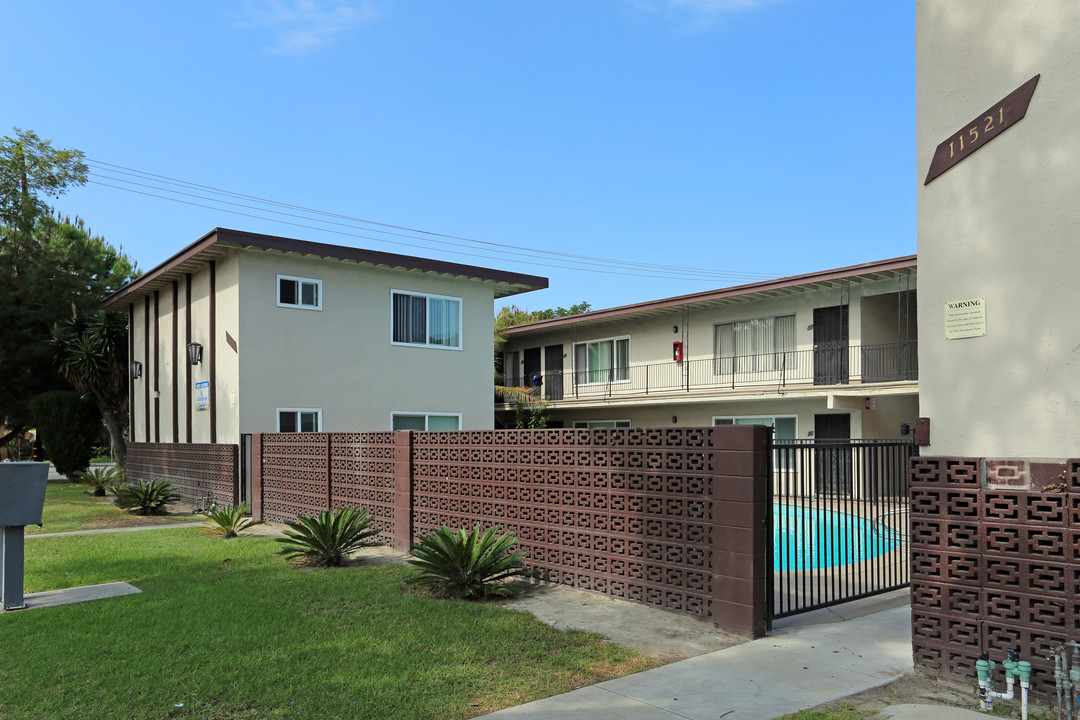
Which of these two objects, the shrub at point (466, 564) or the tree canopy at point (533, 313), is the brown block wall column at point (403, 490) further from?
the tree canopy at point (533, 313)

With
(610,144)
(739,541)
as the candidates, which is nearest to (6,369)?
(610,144)

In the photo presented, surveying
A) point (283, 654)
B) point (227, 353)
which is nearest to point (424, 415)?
point (227, 353)

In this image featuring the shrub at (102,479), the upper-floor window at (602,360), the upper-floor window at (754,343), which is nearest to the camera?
the shrub at (102,479)

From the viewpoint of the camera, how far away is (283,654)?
20.1ft

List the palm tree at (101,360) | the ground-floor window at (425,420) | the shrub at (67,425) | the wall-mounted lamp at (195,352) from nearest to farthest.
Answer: the wall-mounted lamp at (195,352) → the ground-floor window at (425,420) → the palm tree at (101,360) → the shrub at (67,425)

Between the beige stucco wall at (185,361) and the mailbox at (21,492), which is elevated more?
the beige stucco wall at (185,361)

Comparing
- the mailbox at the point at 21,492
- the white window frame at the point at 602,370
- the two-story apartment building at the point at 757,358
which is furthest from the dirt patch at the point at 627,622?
the white window frame at the point at 602,370

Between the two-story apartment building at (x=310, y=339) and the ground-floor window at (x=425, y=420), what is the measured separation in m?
0.03

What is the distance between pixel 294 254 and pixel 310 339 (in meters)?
1.93

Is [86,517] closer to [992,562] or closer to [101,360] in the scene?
[101,360]

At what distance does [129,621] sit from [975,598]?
22.9 feet

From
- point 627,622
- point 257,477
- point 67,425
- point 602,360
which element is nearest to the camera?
point 627,622

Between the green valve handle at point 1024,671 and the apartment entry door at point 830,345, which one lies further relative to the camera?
the apartment entry door at point 830,345

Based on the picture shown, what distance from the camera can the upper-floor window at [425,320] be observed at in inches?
778
